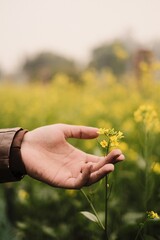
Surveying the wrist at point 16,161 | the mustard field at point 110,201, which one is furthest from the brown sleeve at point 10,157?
the mustard field at point 110,201

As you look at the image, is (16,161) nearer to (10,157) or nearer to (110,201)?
(10,157)

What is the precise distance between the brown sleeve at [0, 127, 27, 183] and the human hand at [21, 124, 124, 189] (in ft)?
0.07

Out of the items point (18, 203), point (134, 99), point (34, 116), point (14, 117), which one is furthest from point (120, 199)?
point (14, 117)

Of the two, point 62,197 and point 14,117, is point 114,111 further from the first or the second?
point 62,197

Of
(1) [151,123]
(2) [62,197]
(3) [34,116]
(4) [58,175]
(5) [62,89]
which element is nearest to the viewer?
(4) [58,175]

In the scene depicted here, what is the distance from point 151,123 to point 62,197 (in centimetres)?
77

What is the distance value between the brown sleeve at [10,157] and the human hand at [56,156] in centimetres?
2

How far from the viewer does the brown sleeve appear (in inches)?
56.5

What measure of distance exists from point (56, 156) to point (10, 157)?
17cm

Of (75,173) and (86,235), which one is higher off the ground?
(75,173)

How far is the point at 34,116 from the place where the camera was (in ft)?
11.7

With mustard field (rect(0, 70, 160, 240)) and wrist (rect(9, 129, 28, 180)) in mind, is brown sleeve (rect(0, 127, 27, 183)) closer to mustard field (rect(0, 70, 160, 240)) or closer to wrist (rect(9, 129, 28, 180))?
wrist (rect(9, 129, 28, 180))

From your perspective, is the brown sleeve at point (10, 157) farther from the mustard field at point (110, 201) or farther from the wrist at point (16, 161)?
the mustard field at point (110, 201)

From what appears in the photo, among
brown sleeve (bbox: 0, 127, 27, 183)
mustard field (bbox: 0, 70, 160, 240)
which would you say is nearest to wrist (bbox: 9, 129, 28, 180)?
brown sleeve (bbox: 0, 127, 27, 183)
